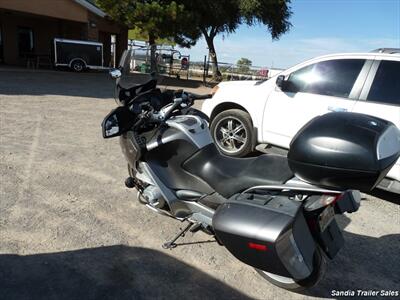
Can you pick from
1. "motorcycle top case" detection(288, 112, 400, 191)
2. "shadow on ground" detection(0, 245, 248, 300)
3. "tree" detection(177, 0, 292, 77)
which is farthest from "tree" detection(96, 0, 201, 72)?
"motorcycle top case" detection(288, 112, 400, 191)

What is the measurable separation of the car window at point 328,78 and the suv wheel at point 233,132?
86cm

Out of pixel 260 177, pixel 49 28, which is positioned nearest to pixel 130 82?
pixel 260 177

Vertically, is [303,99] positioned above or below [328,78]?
below

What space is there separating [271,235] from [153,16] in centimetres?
1732

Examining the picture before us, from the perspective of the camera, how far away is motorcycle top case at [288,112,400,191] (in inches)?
84.5

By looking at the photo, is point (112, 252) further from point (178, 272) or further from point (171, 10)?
point (171, 10)

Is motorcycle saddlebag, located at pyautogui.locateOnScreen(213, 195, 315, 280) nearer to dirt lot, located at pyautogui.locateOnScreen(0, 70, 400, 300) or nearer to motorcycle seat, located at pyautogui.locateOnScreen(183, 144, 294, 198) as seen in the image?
motorcycle seat, located at pyautogui.locateOnScreen(183, 144, 294, 198)

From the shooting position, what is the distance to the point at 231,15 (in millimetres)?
22703

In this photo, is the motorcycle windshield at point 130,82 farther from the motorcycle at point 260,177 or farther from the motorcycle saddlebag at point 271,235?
the motorcycle saddlebag at point 271,235

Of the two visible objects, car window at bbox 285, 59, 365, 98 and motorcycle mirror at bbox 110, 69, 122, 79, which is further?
car window at bbox 285, 59, 365, 98

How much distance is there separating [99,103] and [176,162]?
332 inches

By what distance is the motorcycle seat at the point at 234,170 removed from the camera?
268cm

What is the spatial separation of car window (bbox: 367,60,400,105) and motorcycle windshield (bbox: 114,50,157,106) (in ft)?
8.94

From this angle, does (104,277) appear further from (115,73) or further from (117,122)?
(115,73)
